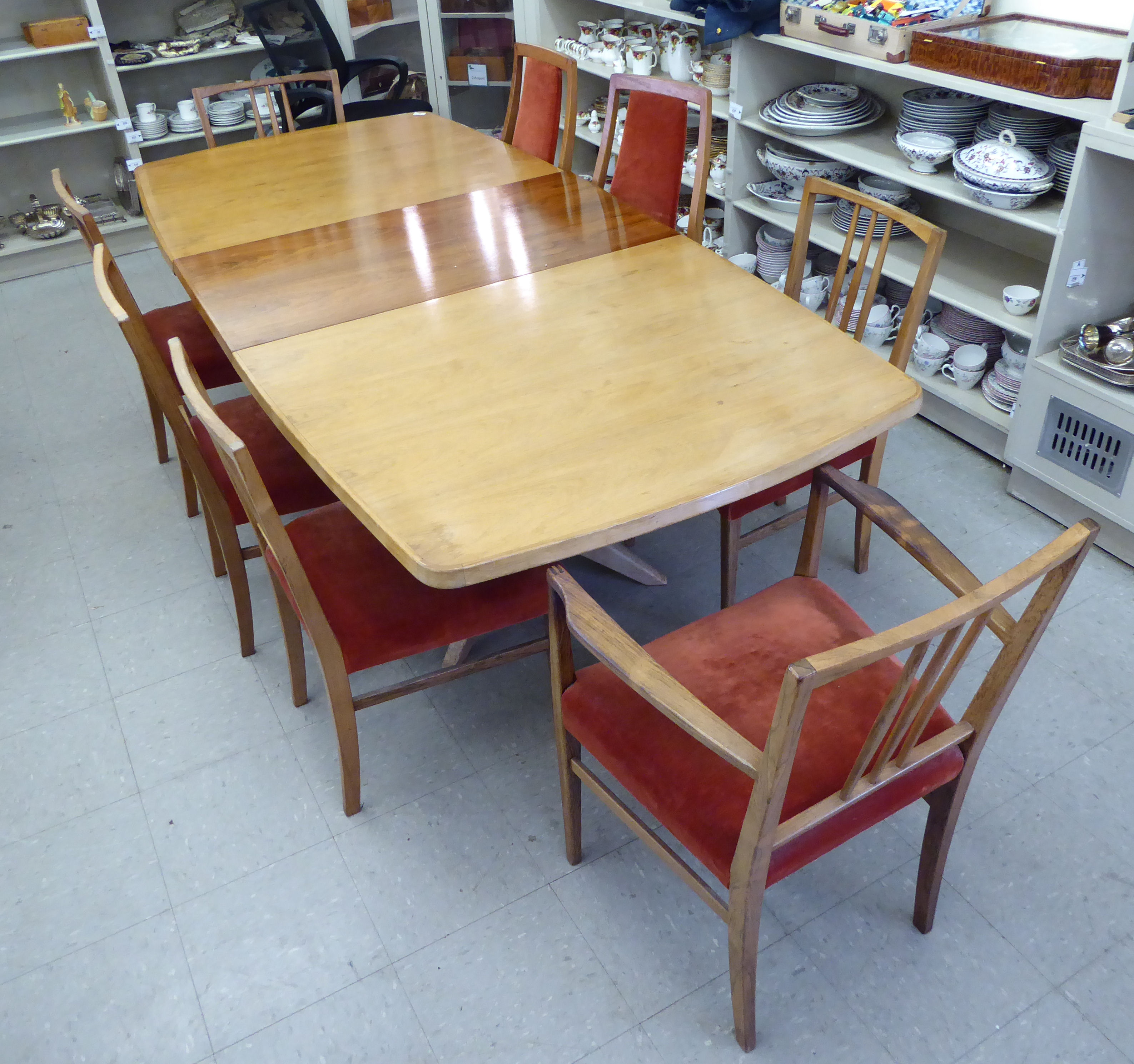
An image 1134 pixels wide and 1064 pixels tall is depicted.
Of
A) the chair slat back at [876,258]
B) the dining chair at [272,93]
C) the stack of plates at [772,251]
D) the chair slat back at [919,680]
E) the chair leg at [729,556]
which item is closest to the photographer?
the chair slat back at [919,680]

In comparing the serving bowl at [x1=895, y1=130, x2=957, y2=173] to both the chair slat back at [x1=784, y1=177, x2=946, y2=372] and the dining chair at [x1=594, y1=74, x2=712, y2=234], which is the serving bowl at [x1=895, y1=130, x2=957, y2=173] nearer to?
the dining chair at [x1=594, y1=74, x2=712, y2=234]

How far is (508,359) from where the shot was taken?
176 centimetres

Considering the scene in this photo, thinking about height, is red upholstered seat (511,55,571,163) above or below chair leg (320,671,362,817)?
above

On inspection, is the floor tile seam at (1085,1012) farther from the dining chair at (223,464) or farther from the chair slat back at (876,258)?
the dining chair at (223,464)

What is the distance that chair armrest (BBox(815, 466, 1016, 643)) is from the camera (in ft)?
4.36

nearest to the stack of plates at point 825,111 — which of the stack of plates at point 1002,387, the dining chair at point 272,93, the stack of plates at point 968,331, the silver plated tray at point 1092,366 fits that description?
the stack of plates at point 968,331

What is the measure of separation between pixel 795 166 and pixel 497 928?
2.40 metres

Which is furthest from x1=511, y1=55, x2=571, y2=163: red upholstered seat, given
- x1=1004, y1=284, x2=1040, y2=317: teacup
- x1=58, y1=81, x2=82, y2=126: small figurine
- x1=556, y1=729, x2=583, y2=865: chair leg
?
x1=58, y1=81, x2=82, y2=126: small figurine

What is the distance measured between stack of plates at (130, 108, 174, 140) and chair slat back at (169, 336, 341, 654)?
131 inches

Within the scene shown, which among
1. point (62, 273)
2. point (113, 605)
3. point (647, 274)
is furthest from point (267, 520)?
point (62, 273)

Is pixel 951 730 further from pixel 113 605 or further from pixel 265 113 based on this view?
pixel 265 113

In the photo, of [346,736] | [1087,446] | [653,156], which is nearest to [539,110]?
[653,156]

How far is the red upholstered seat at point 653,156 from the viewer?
8.34 ft

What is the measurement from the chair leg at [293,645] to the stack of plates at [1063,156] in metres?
2.02
